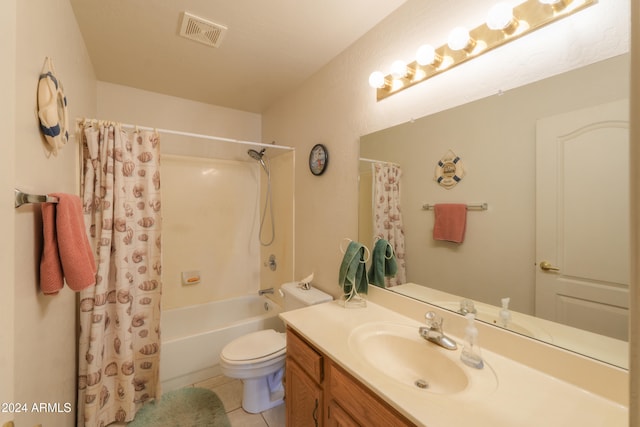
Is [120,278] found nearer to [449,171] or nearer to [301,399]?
[301,399]

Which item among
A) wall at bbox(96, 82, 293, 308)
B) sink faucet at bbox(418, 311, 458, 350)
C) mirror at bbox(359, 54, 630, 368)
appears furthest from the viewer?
wall at bbox(96, 82, 293, 308)

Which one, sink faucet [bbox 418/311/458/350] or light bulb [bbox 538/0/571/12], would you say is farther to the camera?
sink faucet [bbox 418/311/458/350]

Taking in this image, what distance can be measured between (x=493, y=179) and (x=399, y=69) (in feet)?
2.37

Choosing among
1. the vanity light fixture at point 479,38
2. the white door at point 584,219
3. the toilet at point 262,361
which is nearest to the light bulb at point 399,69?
the vanity light fixture at point 479,38

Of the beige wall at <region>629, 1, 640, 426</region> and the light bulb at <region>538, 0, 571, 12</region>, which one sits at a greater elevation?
the light bulb at <region>538, 0, 571, 12</region>

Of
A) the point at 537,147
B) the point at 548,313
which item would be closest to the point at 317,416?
the point at 548,313

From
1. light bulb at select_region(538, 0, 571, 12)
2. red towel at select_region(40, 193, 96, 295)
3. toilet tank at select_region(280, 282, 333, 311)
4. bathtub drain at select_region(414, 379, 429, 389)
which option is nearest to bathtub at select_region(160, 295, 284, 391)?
toilet tank at select_region(280, 282, 333, 311)

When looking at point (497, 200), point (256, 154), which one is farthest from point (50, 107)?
point (256, 154)

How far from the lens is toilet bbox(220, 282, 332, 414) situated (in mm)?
1626

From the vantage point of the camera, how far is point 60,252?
91cm

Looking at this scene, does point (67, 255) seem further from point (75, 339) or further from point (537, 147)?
point (537, 147)

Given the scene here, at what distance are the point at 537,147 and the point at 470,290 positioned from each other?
62 cm

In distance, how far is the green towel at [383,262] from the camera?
1.46 m

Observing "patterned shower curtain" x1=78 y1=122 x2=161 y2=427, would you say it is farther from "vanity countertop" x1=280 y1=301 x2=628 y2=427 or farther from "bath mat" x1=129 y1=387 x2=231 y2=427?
"vanity countertop" x1=280 y1=301 x2=628 y2=427
